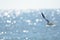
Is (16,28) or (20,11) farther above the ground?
(20,11)

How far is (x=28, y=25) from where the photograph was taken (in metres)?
2.30

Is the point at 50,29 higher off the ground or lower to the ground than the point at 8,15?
lower

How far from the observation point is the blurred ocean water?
219 centimetres

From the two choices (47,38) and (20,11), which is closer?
(47,38)

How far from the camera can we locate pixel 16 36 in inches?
86.0

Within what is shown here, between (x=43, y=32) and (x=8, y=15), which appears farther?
(x=8, y=15)

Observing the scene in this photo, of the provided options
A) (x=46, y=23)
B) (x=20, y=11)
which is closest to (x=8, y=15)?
(x=20, y=11)

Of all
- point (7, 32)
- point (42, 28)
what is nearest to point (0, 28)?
point (7, 32)

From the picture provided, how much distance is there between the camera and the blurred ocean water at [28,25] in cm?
219

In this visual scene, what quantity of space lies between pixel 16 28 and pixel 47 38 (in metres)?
0.41

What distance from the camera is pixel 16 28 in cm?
227

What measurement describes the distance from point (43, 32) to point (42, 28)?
70 mm

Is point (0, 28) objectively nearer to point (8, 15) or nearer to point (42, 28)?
point (8, 15)

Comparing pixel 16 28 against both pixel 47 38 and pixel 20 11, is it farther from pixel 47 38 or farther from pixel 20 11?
pixel 47 38
